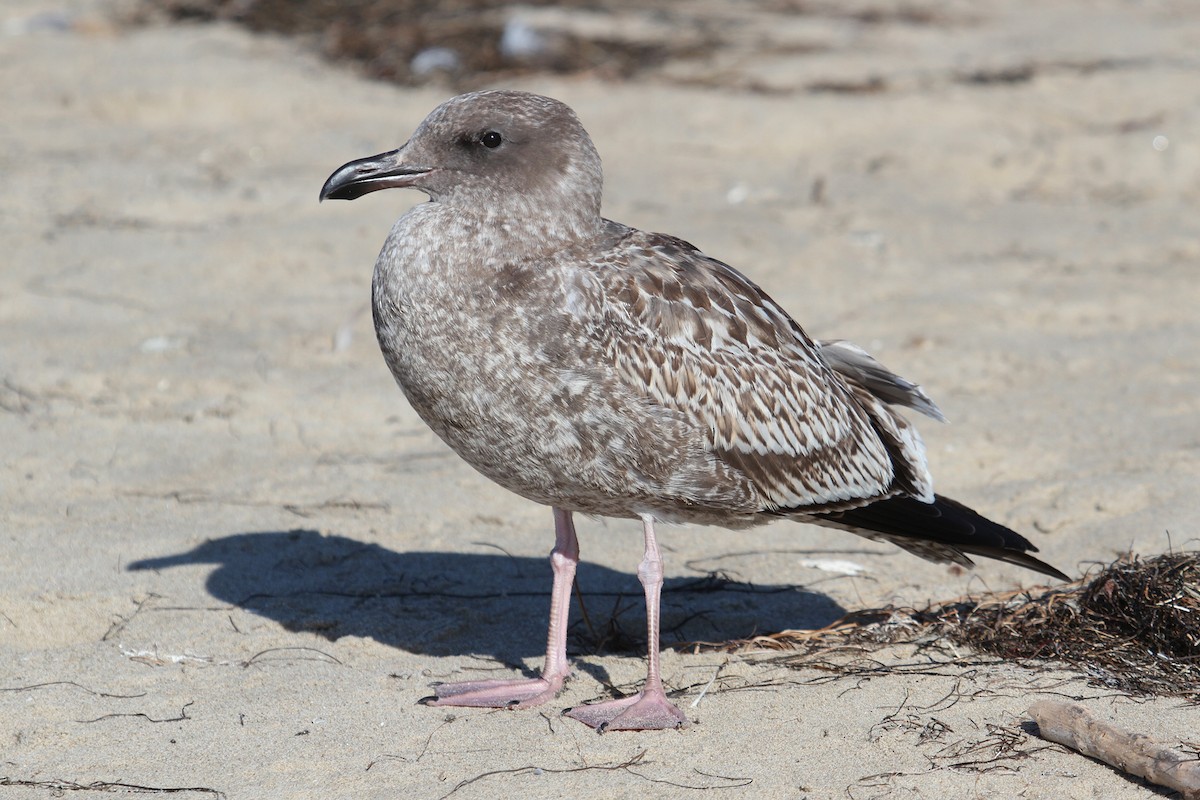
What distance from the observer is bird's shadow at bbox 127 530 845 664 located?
5.05 meters

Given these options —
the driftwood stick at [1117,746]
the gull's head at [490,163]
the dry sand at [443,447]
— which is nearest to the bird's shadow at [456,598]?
the dry sand at [443,447]

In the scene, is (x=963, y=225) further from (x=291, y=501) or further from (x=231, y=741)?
(x=231, y=741)

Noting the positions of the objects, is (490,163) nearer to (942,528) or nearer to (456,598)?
(456,598)

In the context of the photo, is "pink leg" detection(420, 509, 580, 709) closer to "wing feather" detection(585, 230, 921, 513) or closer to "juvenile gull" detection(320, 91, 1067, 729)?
"juvenile gull" detection(320, 91, 1067, 729)

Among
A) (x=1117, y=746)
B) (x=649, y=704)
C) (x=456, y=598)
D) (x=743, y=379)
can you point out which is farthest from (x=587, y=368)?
(x=1117, y=746)

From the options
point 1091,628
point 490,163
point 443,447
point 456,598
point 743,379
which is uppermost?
point 490,163

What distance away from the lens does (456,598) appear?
530cm

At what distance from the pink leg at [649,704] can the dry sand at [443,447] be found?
7cm

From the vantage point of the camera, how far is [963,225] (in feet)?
31.2

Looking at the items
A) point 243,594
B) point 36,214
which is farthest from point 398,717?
point 36,214

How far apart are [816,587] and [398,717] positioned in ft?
6.08

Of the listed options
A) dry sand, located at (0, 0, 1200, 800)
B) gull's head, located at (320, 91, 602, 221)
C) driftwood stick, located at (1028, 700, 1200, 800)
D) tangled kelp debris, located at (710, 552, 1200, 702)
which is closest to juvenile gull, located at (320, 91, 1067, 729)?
gull's head, located at (320, 91, 602, 221)

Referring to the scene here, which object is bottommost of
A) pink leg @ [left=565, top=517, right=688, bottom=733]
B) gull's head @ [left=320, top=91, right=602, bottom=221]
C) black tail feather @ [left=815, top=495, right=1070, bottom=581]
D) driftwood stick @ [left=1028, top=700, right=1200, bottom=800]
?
pink leg @ [left=565, top=517, right=688, bottom=733]

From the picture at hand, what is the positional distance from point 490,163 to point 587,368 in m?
0.73
